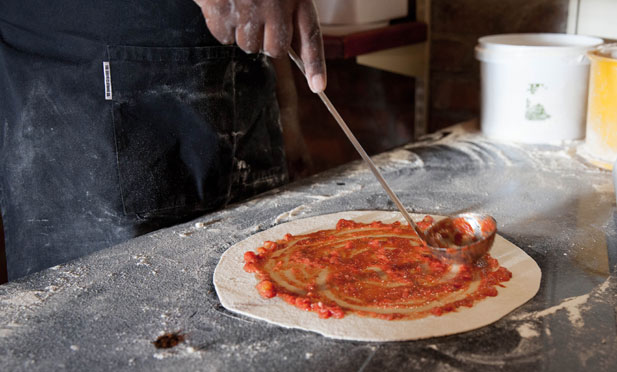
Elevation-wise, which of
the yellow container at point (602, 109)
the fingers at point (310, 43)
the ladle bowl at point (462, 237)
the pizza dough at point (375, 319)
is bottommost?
the pizza dough at point (375, 319)

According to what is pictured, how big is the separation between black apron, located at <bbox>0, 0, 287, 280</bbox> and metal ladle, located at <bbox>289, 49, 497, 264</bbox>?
0.28m

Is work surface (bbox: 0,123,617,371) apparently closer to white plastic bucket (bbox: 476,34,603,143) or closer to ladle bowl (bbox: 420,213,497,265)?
ladle bowl (bbox: 420,213,497,265)

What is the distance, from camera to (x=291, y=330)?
0.91 metres

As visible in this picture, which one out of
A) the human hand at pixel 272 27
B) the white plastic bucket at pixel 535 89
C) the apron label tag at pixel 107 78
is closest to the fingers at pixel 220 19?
the human hand at pixel 272 27

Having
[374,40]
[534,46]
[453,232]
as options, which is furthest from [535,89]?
[453,232]

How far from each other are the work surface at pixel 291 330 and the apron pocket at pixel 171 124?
0.31 feet

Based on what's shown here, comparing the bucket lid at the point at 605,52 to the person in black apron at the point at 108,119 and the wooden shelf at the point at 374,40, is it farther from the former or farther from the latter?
the person in black apron at the point at 108,119

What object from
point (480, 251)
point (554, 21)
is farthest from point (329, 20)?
point (480, 251)

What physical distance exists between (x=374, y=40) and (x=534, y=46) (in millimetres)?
499

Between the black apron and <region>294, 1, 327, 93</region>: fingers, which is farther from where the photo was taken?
the black apron

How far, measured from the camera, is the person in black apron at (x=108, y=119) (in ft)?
4.06

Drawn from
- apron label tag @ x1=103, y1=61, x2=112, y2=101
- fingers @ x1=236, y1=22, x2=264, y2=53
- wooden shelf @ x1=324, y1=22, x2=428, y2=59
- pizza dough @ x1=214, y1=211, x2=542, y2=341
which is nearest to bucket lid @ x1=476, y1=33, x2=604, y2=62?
wooden shelf @ x1=324, y1=22, x2=428, y2=59

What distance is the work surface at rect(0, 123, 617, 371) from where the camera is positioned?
83 centimetres

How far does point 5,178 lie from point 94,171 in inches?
8.8
